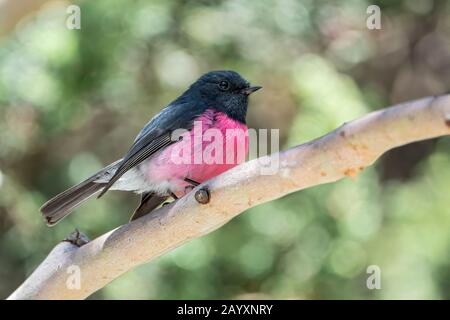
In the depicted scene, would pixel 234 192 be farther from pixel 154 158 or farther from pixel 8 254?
pixel 8 254

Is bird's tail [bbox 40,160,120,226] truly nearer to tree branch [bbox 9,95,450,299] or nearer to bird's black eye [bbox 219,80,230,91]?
tree branch [bbox 9,95,450,299]

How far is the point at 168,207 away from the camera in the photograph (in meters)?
3.77

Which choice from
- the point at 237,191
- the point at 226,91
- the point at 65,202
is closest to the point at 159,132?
the point at 226,91

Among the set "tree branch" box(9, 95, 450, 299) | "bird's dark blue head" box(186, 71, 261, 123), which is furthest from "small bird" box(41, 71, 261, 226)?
"tree branch" box(9, 95, 450, 299)

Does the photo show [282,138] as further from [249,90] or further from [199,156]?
[199,156]

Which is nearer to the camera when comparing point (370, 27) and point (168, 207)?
point (168, 207)

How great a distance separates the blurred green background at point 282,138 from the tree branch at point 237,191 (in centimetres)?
212

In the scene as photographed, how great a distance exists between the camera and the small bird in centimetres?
451

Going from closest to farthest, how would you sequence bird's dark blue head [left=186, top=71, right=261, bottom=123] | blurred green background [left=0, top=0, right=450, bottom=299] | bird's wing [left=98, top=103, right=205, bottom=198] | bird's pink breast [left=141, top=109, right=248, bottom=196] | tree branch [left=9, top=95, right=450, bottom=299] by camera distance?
tree branch [left=9, top=95, right=450, bottom=299] → bird's pink breast [left=141, top=109, right=248, bottom=196] → bird's wing [left=98, top=103, right=205, bottom=198] → bird's dark blue head [left=186, top=71, right=261, bottom=123] → blurred green background [left=0, top=0, right=450, bottom=299]

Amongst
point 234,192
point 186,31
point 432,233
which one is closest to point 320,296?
point 432,233

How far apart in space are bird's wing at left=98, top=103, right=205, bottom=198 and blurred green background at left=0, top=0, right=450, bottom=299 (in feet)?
4.94

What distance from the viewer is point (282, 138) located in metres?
6.89

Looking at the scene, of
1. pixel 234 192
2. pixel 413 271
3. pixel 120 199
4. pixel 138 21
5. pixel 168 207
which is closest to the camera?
pixel 234 192

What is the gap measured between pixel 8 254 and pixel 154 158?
2562mm
